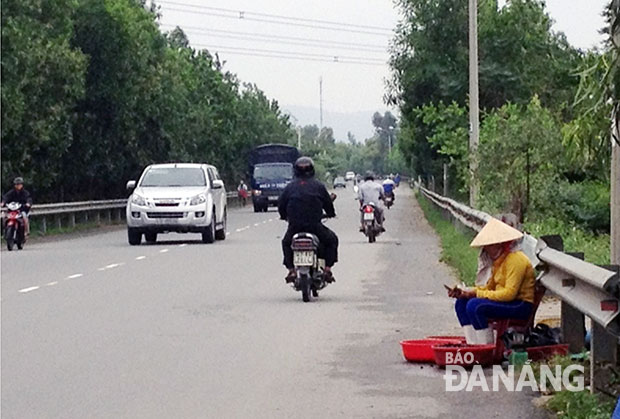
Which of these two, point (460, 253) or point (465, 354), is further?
point (460, 253)

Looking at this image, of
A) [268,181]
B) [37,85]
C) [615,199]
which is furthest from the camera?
[268,181]

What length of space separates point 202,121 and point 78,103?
19.3 metres

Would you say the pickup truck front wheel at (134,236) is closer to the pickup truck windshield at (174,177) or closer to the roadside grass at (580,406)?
the pickup truck windshield at (174,177)

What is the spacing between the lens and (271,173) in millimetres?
64000

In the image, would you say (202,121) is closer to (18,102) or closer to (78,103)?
(78,103)

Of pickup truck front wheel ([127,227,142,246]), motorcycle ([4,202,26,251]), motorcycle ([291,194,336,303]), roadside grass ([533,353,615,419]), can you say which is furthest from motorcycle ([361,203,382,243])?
roadside grass ([533,353,615,419])

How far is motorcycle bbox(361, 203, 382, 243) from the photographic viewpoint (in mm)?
30656

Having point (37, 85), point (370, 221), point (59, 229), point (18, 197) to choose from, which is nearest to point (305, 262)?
point (370, 221)

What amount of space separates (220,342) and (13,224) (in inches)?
746

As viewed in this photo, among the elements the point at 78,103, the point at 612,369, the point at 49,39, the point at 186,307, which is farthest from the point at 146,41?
the point at 612,369

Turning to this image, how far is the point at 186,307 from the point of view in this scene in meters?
15.9

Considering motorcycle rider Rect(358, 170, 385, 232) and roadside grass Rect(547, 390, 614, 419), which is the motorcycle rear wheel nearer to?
motorcycle rider Rect(358, 170, 385, 232)

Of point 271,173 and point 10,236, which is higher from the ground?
point 271,173

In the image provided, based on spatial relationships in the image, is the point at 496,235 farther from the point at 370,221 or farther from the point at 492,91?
the point at 492,91
